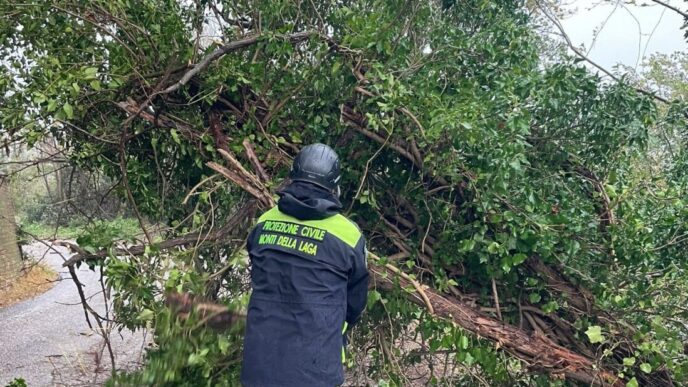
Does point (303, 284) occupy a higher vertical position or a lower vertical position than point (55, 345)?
higher

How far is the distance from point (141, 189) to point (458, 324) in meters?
2.67

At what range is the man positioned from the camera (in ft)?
8.89

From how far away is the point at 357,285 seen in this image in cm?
300

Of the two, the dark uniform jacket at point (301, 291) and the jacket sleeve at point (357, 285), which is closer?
the dark uniform jacket at point (301, 291)

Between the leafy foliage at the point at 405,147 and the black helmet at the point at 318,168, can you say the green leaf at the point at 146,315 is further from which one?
the black helmet at the point at 318,168

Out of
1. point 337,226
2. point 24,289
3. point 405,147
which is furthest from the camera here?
point 24,289

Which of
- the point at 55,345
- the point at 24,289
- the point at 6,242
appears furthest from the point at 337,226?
the point at 24,289

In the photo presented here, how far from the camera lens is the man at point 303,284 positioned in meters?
2.71

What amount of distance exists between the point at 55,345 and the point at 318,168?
306 inches

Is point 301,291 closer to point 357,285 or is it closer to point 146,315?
point 357,285

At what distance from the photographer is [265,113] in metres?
4.30

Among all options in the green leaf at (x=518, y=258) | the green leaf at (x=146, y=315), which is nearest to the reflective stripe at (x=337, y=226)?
the green leaf at (x=146, y=315)

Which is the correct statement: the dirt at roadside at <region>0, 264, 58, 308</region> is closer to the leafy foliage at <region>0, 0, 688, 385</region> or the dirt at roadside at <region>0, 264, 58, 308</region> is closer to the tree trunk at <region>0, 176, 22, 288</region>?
the tree trunk at <region>0, 176, 22, 288</region>

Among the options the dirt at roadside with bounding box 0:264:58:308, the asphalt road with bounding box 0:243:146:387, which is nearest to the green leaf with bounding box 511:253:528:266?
the asphalt road with bounding box 0:243:146:387
